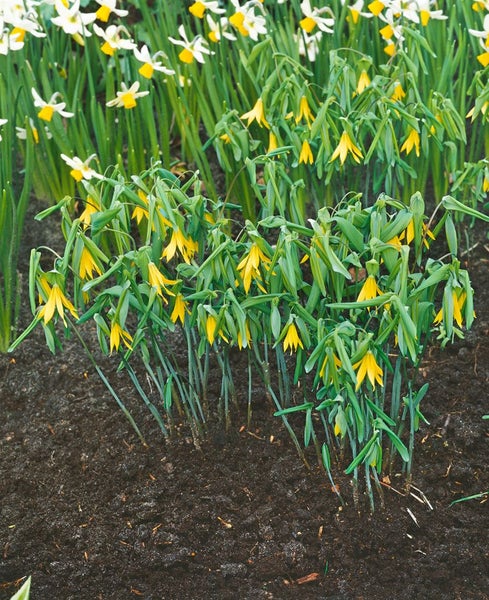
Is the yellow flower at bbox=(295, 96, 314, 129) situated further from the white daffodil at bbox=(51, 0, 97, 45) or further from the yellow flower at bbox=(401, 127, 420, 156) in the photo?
the white daffodil at bbox=(51, 0, 97, 45)

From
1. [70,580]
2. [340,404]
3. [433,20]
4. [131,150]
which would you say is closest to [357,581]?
[340,404]

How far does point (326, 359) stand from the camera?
6.51 ft

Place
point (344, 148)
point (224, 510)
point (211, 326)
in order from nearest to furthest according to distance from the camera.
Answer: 1. point (211, 326)
2. point (224, 510)
3. point (344, 148)

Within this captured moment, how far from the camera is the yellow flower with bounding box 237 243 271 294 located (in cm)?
209

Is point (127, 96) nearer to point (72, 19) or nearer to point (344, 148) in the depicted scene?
point (72, 19)

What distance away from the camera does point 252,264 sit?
2096 mm

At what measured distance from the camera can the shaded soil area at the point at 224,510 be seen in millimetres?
2158

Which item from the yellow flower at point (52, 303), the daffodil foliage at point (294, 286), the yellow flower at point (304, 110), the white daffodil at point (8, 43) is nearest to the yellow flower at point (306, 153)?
the yellow flower at point (304, 110)

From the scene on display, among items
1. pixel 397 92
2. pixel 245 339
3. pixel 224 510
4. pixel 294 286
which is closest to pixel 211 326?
pixel 245 339

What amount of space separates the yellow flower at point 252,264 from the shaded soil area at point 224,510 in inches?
24.4

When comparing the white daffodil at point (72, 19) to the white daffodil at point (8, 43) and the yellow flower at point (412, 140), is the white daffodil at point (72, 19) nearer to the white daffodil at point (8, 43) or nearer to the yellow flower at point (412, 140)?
the white daffodil at point (8, 43)

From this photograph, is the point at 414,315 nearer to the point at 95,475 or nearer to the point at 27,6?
the point at 95,475

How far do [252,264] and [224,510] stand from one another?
71cm

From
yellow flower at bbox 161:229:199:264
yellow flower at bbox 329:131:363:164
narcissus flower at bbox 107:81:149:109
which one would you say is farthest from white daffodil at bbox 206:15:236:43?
yellow flower at bbox 161:229:199:264
